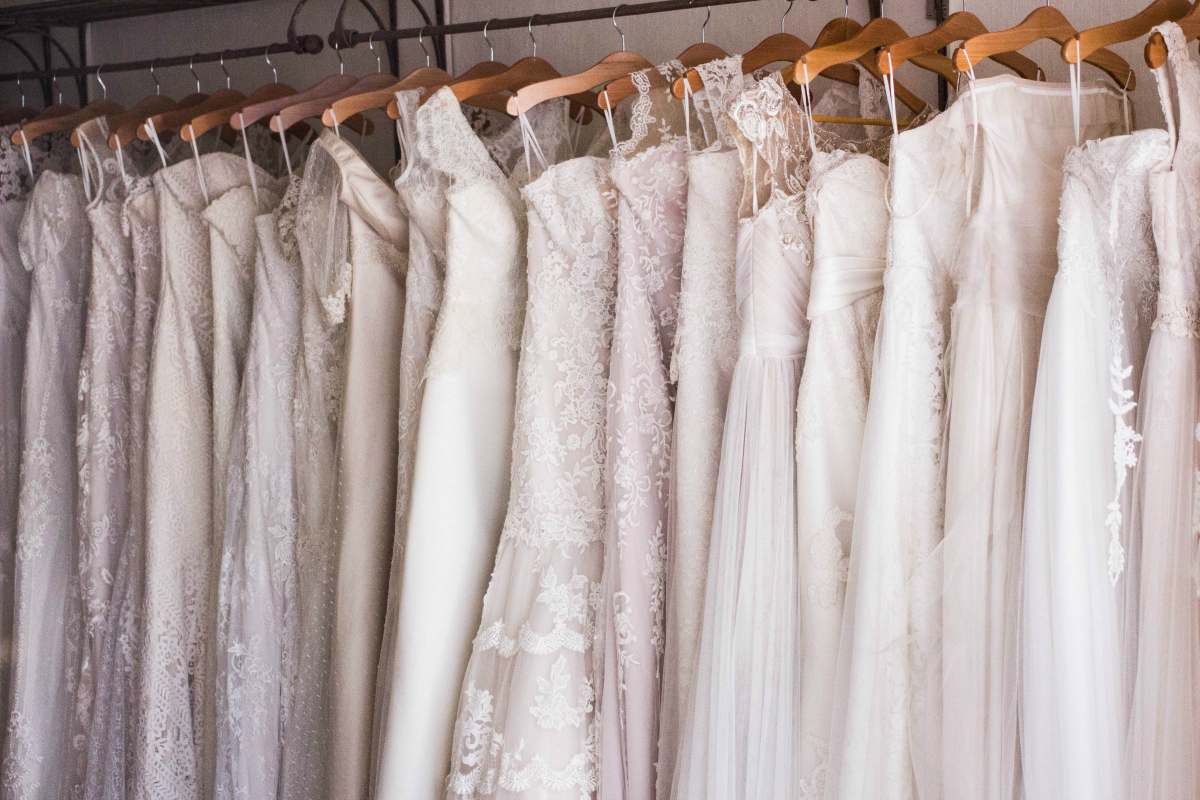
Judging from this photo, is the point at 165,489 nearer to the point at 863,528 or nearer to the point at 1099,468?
the point at 863,528

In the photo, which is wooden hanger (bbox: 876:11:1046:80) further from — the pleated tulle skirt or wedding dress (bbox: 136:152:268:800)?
wedding dress (bbox: 136:152:268:800)

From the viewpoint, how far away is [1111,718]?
864 mm

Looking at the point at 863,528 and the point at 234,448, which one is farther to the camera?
the point at 234,448

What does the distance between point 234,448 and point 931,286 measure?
90 centimetres

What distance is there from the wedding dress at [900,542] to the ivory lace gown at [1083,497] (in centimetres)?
9

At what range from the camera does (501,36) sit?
1.64m

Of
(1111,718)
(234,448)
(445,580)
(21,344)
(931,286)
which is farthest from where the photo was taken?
(21,344)

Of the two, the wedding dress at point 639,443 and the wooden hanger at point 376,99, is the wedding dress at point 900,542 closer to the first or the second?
the wedding dress at point 639,443

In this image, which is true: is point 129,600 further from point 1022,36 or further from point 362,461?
point 1022,36

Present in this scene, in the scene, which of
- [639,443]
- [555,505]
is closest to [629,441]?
[639,443]

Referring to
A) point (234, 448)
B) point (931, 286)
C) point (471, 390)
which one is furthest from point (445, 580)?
point (931, 286)

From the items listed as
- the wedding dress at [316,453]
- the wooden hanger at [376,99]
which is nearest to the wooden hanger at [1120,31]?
the wooden hanger at [376,99]

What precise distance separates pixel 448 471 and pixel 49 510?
719mm

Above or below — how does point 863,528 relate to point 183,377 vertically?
below
